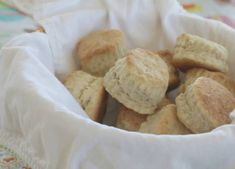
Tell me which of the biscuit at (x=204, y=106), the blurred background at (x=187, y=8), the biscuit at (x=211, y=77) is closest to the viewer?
the biscuit at (x=204, y=106)

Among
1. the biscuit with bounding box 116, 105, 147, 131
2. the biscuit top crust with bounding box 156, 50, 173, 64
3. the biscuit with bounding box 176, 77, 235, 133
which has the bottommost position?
the biscuit with bounding box 116, 105, 147, 131

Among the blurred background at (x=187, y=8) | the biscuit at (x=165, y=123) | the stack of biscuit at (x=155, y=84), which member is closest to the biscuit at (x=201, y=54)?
the stack of biscuit at (x=155, y=84)

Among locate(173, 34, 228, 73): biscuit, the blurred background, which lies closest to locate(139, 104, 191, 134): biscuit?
locate(173, 34, 228, 73): biscuit

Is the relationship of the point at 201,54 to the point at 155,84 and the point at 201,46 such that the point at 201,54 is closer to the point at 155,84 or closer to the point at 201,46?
the point at 201,46

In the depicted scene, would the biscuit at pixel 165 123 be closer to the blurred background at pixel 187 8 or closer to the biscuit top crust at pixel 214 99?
the biscuit top crust at pixel 214 99

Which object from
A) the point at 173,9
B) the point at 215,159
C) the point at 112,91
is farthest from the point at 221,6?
the point at 215,159

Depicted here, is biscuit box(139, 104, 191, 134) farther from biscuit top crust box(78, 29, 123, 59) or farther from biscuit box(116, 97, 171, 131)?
biscuit top crust box(78, 29, 123, 59)
